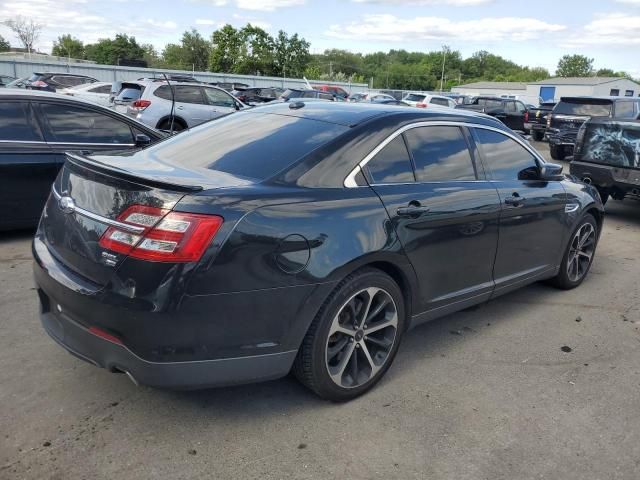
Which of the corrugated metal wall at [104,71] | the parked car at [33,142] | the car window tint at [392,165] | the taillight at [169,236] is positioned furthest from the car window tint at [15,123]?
the corrugated metal wall at [104,71]

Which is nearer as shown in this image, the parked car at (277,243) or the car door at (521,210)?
the parked car at (277,243)

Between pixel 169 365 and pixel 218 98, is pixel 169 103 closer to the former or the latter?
pixel 218 98

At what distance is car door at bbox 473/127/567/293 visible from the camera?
13.3 feet

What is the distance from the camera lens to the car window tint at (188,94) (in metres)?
14.5

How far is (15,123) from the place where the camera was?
5.71 m

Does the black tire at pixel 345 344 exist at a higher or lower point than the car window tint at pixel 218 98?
lower

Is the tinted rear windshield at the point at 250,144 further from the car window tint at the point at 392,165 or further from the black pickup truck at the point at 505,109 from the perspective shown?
the black pickup truck at the point at 505,109

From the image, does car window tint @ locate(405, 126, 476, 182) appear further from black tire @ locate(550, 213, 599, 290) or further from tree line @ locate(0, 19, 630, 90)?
tree line @ locate(0, 19, 630, 90)

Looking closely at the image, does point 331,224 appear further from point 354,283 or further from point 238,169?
point 238,169

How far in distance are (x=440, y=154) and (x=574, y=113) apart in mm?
14102

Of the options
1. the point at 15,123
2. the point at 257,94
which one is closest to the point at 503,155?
the point at 15,123

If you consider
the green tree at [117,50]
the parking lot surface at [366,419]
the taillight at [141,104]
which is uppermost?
the green tree at [117,50]

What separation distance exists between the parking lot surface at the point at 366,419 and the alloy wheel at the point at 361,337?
0.56 ft

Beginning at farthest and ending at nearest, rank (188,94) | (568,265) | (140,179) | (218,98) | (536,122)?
(536,122), (218,98), (188,94), (568,265), (140,179)
